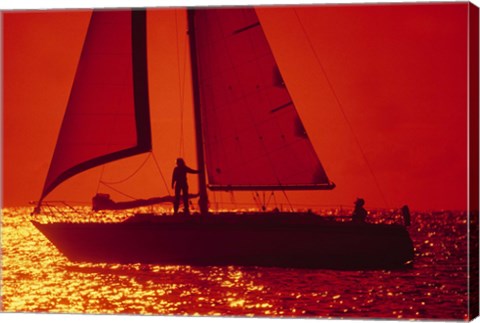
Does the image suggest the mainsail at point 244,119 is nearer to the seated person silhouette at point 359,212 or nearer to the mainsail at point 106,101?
the mainsail at point 106,101

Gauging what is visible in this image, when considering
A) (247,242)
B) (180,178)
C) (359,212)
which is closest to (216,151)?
(247,242)

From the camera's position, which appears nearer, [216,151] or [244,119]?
[216,151]

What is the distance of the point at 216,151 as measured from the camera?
1321 centimetres

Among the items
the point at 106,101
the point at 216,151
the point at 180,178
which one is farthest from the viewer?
the point at 216,151

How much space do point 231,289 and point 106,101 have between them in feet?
8.38

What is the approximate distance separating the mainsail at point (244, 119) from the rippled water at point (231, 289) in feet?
3.80

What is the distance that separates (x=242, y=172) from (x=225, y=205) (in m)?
0.53

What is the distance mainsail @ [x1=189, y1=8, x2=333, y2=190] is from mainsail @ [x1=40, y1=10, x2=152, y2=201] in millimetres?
868

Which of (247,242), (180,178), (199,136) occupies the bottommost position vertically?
(247,242)

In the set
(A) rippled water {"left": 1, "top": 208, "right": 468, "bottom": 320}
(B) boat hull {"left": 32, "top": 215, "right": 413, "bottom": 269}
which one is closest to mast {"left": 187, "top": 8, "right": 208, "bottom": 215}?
(B) boat hull {"left": 32, "top": 215, "right": 413, "bottom": 269}

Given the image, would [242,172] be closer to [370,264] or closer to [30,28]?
[370,264]

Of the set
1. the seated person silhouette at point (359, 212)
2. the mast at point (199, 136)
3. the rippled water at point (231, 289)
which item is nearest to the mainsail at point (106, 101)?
the mast at point (199, 136)

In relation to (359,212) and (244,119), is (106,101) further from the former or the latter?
(359,212)

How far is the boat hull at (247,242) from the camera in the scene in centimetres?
1227
